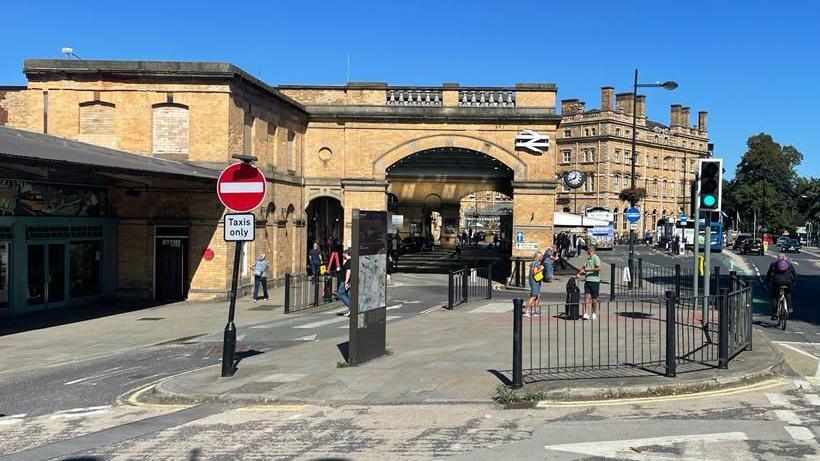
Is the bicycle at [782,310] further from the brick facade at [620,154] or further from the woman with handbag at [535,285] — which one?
the brick facade at [620,154]

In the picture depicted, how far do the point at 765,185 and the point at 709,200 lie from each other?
92036 millimetres

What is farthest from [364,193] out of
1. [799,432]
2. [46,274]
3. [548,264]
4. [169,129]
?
[799,432]

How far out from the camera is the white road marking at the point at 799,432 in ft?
20.8

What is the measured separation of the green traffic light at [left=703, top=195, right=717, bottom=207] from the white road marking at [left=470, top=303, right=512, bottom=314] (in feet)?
23.5

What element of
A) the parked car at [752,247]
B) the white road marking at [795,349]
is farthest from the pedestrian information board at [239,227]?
the parked car at [752,247]

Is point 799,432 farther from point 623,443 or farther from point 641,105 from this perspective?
point 641,105

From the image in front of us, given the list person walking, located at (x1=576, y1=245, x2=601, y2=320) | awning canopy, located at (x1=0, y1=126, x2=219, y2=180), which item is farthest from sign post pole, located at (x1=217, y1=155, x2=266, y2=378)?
person walking, located at (x1=576, y1=245, x2=601, y2=320)

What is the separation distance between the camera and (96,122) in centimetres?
2219

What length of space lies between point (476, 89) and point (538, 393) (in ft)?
72.4

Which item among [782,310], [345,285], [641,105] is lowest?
[782,310]

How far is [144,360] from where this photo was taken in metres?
12.4

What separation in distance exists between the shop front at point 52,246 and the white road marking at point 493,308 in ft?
41.2

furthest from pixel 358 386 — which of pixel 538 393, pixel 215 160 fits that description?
pixel 215 160

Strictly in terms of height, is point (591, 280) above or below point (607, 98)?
below
